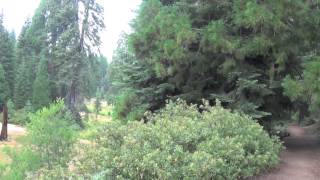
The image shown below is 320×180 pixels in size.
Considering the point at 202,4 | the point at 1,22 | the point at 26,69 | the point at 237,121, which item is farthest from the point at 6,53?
the point at 237,121

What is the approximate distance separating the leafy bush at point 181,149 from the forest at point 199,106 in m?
0.02

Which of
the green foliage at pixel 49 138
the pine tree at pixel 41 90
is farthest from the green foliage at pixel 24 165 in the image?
the pine tree at pixel 41 90

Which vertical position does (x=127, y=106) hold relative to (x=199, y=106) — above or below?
below

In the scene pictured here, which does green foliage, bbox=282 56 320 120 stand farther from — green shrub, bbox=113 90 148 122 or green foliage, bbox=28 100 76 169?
green foliage, bbox=28 100 76 169

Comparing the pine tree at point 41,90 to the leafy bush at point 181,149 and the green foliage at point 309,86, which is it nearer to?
the green foliage at point 309,86

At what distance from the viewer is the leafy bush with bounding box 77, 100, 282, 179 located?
6.88 m

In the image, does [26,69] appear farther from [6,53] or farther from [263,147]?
[263,147]

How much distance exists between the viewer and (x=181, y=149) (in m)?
7.30

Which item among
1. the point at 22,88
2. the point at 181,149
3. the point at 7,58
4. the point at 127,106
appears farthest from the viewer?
the point at 7,58

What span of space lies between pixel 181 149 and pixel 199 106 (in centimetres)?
489

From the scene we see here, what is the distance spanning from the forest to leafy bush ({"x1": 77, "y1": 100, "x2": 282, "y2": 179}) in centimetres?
2

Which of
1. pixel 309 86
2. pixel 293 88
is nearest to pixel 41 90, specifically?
pixel 293 88

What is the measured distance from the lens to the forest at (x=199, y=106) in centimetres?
728

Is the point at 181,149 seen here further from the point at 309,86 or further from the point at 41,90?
the point at 41,90
